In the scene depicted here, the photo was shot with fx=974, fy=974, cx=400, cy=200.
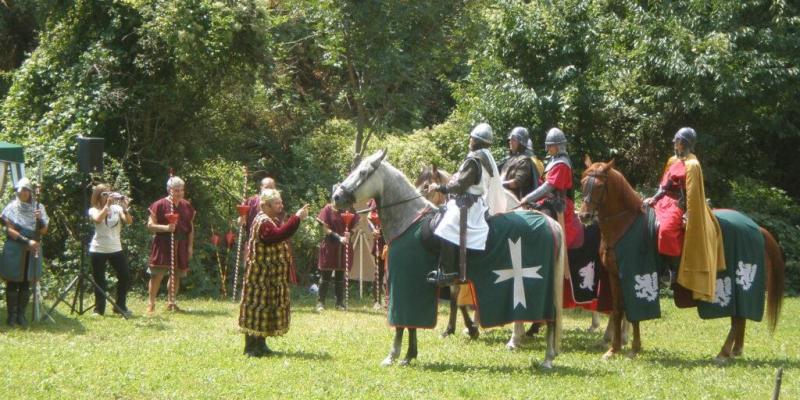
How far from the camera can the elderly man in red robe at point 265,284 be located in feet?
33.2

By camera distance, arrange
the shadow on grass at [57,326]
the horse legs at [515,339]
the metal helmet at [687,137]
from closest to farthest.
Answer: the metal helmet at [687,137], the horse legs at [515,339], the shadow on grass at [57,326]

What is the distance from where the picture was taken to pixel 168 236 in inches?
582

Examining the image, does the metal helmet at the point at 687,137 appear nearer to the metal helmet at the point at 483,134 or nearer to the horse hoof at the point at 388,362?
the metal helmet at the point at 483,134

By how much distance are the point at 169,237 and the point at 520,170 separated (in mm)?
5942

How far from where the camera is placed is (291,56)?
25.1 m

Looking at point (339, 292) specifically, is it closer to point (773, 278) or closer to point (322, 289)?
point (322, 289)

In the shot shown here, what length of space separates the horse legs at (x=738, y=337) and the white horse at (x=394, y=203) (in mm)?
2329

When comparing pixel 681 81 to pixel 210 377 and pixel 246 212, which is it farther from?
pixel 210 377

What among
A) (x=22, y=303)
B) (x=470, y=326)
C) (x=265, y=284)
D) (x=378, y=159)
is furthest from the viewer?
(x=22, y=303)

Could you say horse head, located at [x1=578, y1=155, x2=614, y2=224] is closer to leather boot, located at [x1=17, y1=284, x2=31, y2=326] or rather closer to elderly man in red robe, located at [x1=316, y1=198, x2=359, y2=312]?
elderly man in red robe, located at [x1=316, y1=198, x2=359, y2=312]

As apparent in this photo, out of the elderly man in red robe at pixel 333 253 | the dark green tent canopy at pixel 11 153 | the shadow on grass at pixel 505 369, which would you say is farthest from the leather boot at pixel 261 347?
the elderly man in red robe at pixel 333 253

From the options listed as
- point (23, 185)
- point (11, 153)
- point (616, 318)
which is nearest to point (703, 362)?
point (616, 318)

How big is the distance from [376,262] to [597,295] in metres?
6.06

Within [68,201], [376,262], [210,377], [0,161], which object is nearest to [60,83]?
[68,201]
